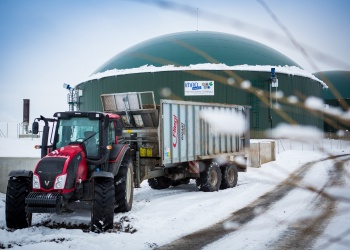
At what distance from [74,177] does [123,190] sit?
1500 millimetres

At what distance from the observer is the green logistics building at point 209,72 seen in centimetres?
3047

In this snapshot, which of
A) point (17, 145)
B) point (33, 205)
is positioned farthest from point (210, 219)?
point (17, 145)

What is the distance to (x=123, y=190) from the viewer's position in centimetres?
859

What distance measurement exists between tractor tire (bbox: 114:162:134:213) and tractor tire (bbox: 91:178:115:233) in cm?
117

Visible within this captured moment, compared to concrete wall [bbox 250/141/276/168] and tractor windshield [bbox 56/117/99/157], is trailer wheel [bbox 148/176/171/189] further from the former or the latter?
concrete wall [bbox 250/141/276/168]

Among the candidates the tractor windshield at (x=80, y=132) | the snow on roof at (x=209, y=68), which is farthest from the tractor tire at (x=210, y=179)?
the snow on roof at (x=209, y=68)

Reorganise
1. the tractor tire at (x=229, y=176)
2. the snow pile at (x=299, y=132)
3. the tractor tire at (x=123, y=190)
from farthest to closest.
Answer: the tractor tire at (x=229, y=176) < the tractor tire at (x=123, y=190) < the snow pile at (x=299, y=132)

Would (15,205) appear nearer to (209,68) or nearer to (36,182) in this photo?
(36,182)

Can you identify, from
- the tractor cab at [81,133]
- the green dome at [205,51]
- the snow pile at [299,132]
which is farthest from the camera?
the green dome at [205,51]

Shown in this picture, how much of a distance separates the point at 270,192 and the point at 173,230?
547 cm

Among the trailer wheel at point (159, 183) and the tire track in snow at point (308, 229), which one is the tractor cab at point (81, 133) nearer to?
the tire track in snow at point (308, 229)

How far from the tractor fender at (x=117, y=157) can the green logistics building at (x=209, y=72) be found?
20.2 metres

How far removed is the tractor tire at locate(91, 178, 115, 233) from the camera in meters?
7.14

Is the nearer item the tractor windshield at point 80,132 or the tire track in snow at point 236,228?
the tire track in snow at point 236,228
